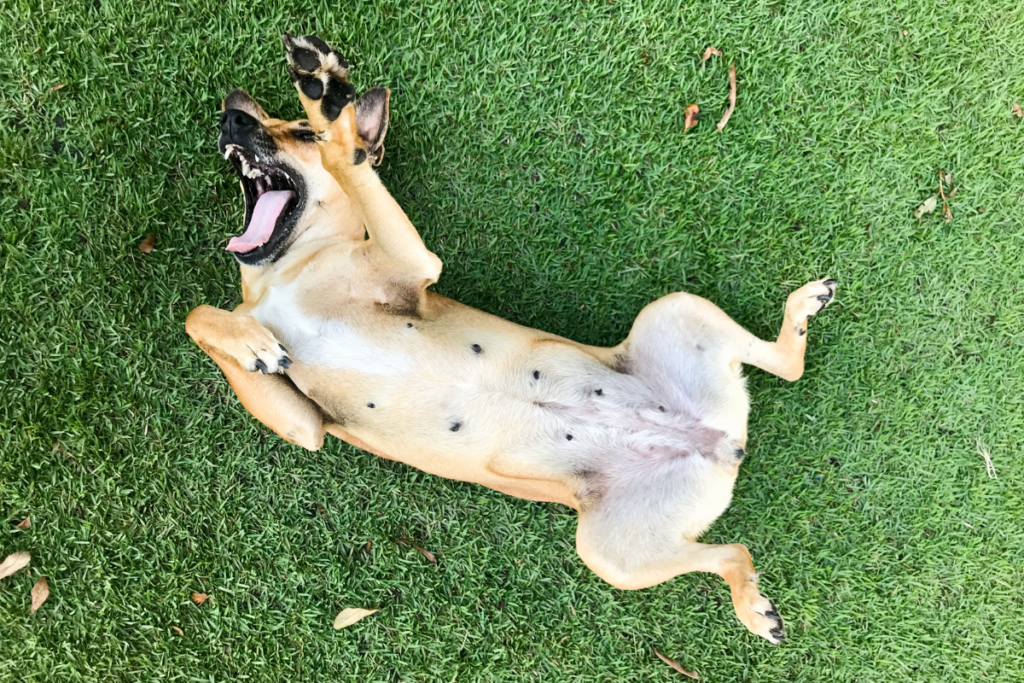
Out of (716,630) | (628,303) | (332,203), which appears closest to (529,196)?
(628,303)

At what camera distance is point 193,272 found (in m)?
3.96

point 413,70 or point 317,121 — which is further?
point 413,70

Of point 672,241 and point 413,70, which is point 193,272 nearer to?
point 413,70

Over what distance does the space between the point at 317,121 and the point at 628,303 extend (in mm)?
2065

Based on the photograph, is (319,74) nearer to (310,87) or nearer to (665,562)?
(310,87)

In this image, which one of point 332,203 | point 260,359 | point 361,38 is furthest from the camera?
point 361,38

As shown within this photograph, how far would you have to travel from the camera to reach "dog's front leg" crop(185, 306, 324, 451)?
304 centimetres

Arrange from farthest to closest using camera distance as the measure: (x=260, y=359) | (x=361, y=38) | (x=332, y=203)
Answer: (x=361, y=38), (x=332, y=203), (x=260, y=359)

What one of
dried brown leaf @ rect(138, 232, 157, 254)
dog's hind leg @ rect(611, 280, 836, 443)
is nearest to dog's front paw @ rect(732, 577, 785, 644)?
dog's hind leg @ rect(611, 280, 836, 443)

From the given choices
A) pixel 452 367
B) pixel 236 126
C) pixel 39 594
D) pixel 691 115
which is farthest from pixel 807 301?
pixel 39 594

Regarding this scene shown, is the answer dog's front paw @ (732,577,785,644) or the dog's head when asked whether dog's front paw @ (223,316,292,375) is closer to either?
the dog's head

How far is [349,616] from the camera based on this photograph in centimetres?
403

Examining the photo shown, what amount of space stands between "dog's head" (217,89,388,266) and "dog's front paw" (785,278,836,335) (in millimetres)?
2404

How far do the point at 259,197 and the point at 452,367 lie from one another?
1436mm
